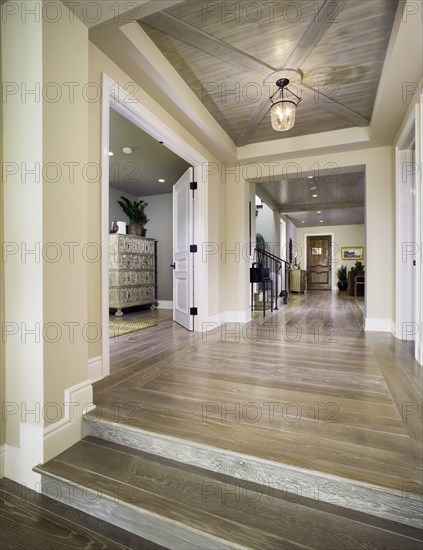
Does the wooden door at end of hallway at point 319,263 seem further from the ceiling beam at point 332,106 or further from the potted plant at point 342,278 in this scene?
the ceiling beam at point 332,106

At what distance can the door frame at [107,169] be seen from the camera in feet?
6.54

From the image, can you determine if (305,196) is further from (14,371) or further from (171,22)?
(14,371)

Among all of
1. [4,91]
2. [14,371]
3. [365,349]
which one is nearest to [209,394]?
[14,371]

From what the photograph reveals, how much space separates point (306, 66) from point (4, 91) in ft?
7.26

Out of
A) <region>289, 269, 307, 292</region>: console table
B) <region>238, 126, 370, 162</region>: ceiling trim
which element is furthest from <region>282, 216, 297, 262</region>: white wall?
<region>238, 126, 370, 162</region>: ceiling trim

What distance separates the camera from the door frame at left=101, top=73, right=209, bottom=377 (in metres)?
1.99

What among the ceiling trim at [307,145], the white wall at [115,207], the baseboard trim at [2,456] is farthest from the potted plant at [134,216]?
the baseboard trim at [2,456]

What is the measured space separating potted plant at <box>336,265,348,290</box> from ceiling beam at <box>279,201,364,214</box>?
3.67 m

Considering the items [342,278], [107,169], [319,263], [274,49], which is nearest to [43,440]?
[107,169]

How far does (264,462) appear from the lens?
1129 mm

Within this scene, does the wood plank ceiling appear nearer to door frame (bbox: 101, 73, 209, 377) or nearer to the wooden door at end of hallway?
door frame (bbox: 101, 73, 209, 377)

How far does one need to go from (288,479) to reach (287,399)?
1.84ft

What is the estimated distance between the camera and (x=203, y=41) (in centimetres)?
214

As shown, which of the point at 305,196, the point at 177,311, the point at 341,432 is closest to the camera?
the point at 341,432
